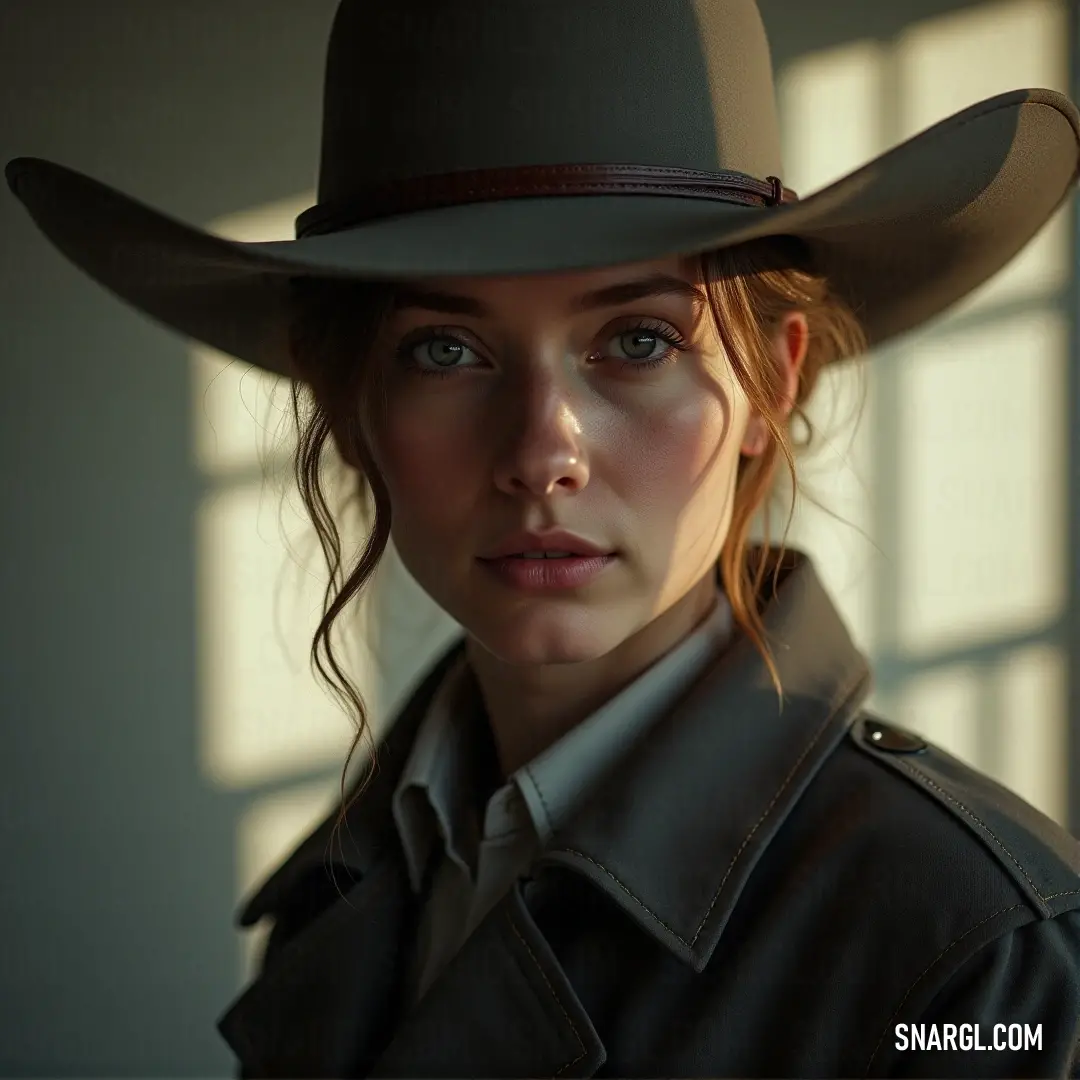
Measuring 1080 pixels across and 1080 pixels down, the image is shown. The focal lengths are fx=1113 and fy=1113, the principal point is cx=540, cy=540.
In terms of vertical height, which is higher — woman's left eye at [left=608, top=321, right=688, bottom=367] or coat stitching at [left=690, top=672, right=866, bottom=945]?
woman's left eye at [left=608, top=321, right=688, bottom=367]

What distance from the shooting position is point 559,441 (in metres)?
0.79

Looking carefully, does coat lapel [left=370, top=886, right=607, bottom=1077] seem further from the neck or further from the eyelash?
the eyelash

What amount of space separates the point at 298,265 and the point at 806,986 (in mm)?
573

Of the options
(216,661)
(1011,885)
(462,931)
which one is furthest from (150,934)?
(1011,885)

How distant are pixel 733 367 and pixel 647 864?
1.24 feet

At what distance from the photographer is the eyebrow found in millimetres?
792

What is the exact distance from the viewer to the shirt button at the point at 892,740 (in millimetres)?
842

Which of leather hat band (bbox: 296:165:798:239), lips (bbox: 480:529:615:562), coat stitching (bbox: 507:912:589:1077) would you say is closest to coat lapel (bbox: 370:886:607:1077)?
coat stitching (bbox: 507:912:589:1077)

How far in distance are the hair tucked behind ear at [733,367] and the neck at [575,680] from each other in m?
0.05

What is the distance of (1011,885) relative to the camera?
0.70 metres

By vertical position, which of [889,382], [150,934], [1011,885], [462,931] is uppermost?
[889,382]

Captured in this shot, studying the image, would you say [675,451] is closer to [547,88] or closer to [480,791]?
[547,88]

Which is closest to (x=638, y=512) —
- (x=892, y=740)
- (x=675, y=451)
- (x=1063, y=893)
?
(x=675, y=451)

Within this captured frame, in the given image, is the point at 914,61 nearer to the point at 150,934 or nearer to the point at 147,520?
the point at 147,520
